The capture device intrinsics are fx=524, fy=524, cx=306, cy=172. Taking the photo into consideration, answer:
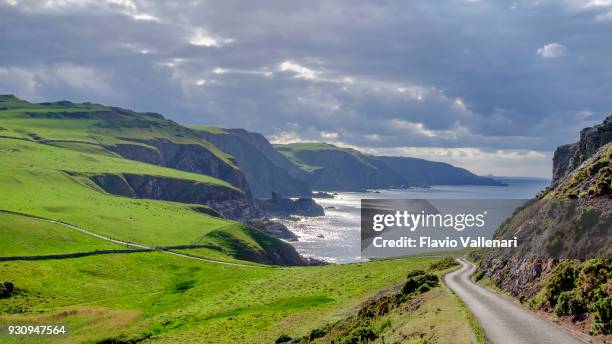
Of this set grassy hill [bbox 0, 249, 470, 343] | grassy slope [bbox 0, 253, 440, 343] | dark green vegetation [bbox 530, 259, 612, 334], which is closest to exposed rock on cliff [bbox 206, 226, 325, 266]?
grassy slope [bbox 0, 253, 440, 343]

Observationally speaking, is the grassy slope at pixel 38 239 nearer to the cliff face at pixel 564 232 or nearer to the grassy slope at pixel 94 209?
the grassy slope at pixel 94 209

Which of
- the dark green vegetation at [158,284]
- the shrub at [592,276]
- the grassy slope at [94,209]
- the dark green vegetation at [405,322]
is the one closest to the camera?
the dark green vegetation at [405,322]

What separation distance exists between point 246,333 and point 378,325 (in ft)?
61.7

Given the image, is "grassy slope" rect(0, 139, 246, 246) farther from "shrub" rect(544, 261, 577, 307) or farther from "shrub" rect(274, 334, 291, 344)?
"shrub" rect(544, 261, 577, 307)

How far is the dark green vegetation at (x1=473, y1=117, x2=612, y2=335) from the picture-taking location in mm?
30058

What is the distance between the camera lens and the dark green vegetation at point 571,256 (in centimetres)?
3006

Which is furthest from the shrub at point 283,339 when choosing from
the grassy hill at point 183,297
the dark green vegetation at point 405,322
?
the grassy hill at point 183,297

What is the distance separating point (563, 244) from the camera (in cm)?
3838

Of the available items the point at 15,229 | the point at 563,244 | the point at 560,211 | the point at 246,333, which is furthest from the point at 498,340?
the point at 15,229

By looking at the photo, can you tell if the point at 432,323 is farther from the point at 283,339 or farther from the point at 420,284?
the point at 420,284

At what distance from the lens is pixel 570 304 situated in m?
30.4

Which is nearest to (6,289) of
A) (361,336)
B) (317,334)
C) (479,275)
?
(317,334)

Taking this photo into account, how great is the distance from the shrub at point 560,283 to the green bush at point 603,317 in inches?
204

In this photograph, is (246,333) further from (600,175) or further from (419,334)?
(600,175)
